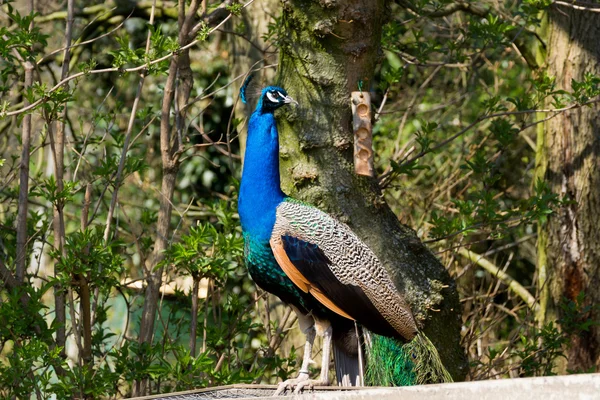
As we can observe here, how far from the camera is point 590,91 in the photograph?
13.4ft

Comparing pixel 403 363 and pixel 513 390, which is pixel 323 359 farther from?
pixel 513 390

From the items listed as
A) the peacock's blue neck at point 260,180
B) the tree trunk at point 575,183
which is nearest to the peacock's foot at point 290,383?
the peacock's blue neck at point 260,180

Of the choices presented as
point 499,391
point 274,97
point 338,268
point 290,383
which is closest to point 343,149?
point 274,97

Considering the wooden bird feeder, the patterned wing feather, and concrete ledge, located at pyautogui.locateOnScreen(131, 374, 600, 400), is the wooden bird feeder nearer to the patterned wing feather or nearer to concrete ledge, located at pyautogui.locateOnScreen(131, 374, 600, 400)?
the patterned wing feather

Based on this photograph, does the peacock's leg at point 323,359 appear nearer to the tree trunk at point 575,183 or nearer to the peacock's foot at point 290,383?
the peacock's foot at point 290,383

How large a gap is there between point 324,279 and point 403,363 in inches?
21.0

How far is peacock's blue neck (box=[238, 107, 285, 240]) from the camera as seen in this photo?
3.41 meters

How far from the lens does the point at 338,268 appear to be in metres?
3.34

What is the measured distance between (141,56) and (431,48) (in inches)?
65.1

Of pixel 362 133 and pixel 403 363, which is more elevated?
pixel 362 133

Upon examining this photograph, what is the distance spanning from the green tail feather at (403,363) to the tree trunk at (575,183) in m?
1.87

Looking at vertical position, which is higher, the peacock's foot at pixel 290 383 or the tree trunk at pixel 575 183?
the tree trunk at pixel 575 183

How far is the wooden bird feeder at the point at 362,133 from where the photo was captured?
3777mm

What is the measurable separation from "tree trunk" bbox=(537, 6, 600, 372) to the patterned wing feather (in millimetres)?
2139
